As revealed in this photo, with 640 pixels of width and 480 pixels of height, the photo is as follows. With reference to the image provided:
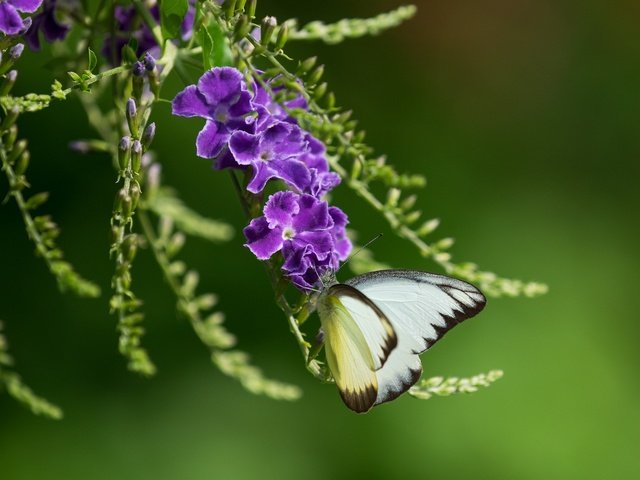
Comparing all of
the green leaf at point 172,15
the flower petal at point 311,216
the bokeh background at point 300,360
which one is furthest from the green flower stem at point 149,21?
the bokeh background at point 300,360

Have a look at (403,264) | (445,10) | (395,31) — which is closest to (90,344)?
(403,264)

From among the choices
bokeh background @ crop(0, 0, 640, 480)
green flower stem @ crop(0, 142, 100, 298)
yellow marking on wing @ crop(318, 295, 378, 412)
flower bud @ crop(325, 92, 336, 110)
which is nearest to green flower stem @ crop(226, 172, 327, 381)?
yellow marking on wing @ crop(318, 295, 378, 412)

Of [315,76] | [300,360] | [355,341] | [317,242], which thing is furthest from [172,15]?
[300,360]

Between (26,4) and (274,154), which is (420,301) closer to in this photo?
(274,154)

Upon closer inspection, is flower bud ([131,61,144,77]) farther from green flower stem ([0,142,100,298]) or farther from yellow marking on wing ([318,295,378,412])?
yellow marking on wing ([318,295,378,412])

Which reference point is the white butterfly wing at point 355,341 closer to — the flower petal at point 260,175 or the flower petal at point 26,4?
the flower petal at point 260,175

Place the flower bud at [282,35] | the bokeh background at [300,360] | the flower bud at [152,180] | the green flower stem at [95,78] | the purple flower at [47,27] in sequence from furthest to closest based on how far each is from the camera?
the bokeh background at [300,360] < the flower bud at [152,180] < the purple flower at [47,27] < the flower bud at [282,35] < the green flower stem at [95,78]

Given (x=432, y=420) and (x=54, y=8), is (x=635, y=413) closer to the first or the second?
(x=432, y=420)
